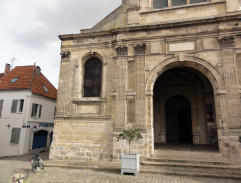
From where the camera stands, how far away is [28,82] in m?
17.2

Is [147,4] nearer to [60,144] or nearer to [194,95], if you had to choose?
[194,95]

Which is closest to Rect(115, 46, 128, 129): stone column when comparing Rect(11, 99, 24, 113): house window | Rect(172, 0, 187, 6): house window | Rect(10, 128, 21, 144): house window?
Rect(172, 0, 187, 6): house window

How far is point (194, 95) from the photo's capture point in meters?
12.9

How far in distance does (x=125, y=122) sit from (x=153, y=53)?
169 inches

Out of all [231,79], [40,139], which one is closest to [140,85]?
[231,79]

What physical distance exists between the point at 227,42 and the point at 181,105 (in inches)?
226

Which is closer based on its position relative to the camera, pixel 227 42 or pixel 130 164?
pixel 130 164

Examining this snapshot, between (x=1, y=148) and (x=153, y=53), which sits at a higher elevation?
(x=153, y=53)

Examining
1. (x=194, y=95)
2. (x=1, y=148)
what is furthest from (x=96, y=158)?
(x=1, y=148)

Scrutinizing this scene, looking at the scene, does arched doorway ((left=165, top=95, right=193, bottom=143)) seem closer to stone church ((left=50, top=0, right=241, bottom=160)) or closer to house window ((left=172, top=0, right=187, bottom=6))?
stone church ((left=50, top=0, right=241, bottom=160))

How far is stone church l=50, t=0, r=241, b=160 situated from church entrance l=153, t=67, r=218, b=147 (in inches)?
20.9

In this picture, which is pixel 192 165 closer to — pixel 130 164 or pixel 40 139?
pixel 130 164

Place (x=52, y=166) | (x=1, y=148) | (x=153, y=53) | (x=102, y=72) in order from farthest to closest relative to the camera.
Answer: (x=1, y=148) → (x=102, y=72) → (x=153, y=53) → (x=52, y=166)

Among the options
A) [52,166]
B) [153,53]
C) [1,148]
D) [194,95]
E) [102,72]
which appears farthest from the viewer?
[1,148]
